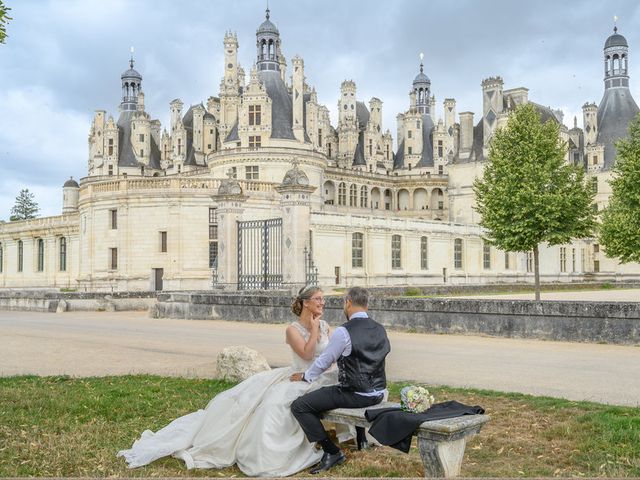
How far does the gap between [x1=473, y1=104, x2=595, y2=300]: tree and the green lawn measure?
20.8 metres

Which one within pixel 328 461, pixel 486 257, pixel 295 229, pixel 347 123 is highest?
pixel 347 123

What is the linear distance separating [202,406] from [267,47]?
54.1m

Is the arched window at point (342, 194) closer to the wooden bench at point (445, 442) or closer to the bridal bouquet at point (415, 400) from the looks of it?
the bridal bouquet at point (415, 400)

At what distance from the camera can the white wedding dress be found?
596 cm

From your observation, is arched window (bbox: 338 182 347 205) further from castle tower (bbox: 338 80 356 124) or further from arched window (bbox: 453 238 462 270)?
arched window (bbox: 453 238 462 270)

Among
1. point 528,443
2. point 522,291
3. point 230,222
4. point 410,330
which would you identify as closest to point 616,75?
point 522,291

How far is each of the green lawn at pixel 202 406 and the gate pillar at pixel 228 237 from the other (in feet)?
53.9

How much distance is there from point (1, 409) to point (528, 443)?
5.62 metres

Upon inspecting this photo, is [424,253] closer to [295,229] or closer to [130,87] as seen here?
[295,229]

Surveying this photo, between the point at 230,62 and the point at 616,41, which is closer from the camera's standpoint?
the point at 230,62

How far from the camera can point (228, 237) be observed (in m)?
25.6

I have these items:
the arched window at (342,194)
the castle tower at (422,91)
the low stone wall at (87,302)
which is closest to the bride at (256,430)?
the low stone wall at (87,302)

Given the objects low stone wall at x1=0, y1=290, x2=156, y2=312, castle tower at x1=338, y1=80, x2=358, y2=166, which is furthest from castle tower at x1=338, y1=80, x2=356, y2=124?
low stone wall at x1=0, y1=290, x2=156, y2=312

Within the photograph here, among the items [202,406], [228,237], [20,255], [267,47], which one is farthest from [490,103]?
[202,406]
